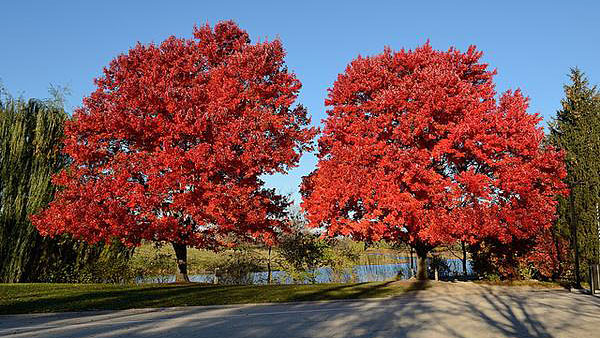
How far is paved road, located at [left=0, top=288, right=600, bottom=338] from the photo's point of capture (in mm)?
8094

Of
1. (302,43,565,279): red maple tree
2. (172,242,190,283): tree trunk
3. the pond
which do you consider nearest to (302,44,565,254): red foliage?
(302,43,565,279): red maple tree

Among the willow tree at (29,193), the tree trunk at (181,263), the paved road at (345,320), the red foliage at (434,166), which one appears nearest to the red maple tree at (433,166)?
the red foliage at (434,166)

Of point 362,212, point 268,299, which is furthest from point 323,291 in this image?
point 362,212

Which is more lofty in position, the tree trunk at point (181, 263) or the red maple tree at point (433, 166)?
the red maple tree at point (433, 166)

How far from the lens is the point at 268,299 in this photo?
13555 millimetres

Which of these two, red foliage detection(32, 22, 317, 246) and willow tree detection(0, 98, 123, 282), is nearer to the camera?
red foliage detection(32, 22, 317, 246)

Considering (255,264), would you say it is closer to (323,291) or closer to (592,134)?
(323,291)

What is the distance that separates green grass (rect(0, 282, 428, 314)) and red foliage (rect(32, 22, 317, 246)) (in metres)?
2.49

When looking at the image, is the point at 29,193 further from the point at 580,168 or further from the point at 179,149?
the point at 580,168

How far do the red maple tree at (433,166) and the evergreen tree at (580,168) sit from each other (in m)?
0.66

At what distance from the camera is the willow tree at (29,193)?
20000 millimetres

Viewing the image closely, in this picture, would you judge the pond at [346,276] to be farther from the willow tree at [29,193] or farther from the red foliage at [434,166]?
the red foliage at [434,166]

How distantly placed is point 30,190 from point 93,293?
28.2 feet

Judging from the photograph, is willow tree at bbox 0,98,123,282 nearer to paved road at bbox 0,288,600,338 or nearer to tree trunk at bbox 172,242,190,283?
tree trunk at bbox 172,242,190,283
